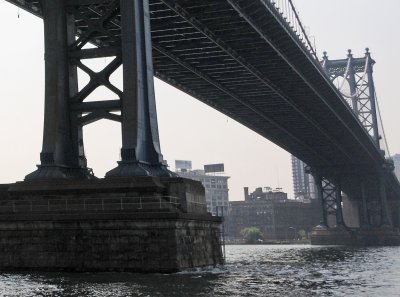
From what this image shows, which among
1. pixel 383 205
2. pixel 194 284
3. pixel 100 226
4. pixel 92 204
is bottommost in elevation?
pixel 194 284

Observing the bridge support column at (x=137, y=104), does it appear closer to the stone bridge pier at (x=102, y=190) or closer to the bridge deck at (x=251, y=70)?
the stone bridge pier at (x=102, y=190)

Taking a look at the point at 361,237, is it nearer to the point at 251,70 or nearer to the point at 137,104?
the point at 251,70

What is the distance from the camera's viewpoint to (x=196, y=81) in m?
70.7

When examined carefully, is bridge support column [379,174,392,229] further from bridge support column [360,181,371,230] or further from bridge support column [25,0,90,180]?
bridge support column [25,0,90,180]

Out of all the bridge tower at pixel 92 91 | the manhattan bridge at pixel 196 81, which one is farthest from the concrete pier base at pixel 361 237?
the bridge tower at pixel 92 91

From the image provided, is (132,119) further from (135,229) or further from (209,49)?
(209,49)

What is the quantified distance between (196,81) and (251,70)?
28.1 feet

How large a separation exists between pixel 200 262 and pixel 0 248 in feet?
32.7

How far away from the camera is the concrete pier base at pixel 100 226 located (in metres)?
30.1

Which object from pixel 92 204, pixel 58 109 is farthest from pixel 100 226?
pixel 58 109

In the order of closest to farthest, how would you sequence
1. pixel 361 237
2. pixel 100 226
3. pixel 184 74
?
pixel 100 226
pixel 184 74
pixel 361 237

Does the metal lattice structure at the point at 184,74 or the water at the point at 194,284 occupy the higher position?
the metal lattice structure at the point at 184,74

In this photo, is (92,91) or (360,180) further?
(360,180)

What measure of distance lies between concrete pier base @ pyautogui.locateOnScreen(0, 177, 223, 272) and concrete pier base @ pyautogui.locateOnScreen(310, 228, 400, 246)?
84808mm
